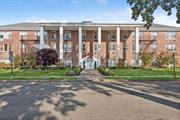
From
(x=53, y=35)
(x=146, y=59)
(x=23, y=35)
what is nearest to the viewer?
(x=146, y=59)

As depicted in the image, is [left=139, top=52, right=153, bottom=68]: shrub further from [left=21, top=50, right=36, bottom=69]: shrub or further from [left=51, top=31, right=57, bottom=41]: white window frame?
[left=21, top=50, right=36, bottom=69]: shrub

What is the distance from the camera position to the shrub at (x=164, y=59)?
68.5 meters

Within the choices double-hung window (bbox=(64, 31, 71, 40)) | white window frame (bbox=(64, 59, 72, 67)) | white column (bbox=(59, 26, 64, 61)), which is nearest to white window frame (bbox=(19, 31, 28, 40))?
double-hung window (bbox=(64, 31, 71, 40))

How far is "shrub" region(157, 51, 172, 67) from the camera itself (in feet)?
225

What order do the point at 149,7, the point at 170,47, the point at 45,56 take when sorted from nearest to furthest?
the point at 149,7, the point at 45,56, the point at 170,47

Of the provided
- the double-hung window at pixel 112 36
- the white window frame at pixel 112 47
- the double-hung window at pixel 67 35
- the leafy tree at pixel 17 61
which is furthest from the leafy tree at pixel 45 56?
the double-hung window at pixel 112 36

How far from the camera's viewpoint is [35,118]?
999 centimetres

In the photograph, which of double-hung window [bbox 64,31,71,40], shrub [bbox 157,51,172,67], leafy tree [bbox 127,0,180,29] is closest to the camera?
leafy tree [bbox 127,0,180,29]

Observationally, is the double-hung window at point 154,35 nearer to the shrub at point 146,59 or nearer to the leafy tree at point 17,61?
the shrub at point 146,59

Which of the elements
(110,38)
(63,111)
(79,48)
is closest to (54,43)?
(79,48)

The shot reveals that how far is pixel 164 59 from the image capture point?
69062mm

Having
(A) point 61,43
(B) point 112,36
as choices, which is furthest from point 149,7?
(B) point 112,36

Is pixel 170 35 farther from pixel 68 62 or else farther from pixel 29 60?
pixel 29 60

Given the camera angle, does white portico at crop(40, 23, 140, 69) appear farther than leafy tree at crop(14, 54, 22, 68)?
Yes
